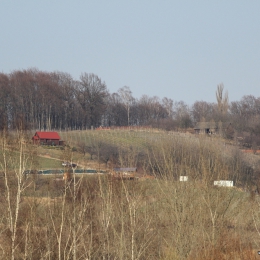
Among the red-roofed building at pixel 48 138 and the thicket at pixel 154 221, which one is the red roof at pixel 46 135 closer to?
the red-roofed building at pixel 48 138

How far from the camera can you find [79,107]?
71875 millimetres

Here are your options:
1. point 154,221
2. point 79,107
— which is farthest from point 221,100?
point 154,221

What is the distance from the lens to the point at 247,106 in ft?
295

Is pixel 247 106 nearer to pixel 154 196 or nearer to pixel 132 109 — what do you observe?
pixel 132 109

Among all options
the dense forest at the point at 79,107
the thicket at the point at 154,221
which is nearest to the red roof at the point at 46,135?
the dense forest at the point at 79,107

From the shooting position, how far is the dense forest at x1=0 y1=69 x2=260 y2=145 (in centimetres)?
6259

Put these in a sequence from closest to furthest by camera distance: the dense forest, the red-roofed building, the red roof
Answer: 1. the red-roofed building
2. the red roof
3. the dense forest

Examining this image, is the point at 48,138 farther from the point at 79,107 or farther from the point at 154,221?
the point at 154,221

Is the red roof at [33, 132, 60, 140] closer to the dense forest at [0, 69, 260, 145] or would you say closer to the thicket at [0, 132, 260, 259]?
the dense forest at [0, 69, 260, 145]

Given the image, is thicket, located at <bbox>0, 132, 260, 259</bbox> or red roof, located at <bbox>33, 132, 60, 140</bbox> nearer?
thicket, located at <bbox>0, 132, 260, 259</bbox>

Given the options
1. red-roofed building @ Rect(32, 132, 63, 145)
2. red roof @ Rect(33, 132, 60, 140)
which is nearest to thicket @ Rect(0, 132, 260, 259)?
red-roofed building @ Rect(32, 132, 63, 145)

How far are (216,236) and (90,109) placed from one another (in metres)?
60.5

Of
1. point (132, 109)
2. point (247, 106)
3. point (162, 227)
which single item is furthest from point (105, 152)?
point (247, 106)

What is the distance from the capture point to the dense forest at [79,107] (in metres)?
62.6
